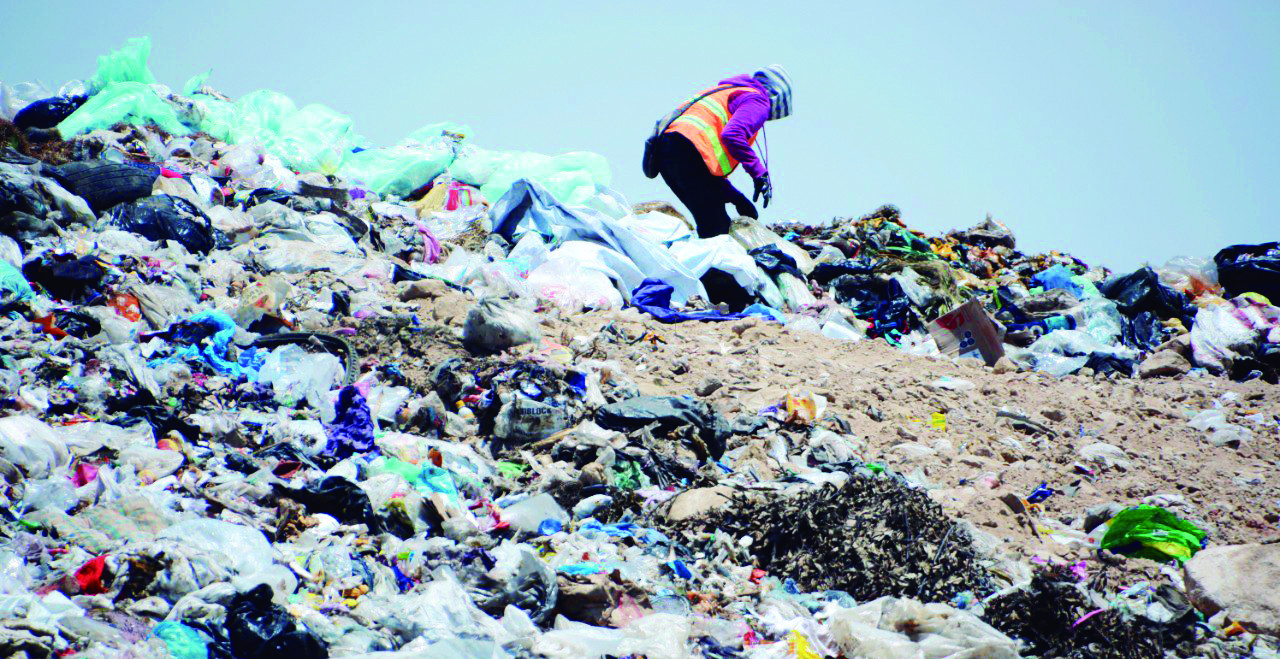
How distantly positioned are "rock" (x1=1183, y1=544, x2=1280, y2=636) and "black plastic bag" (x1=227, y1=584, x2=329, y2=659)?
8.72 feet

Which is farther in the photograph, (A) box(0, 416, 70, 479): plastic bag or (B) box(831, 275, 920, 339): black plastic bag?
(B) box(831, 275, 920, 339): black plastic bag

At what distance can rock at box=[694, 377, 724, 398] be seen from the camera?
15.3 ft

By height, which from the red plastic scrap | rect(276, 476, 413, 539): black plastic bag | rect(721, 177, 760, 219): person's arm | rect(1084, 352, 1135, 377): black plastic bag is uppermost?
rect(721, 177, 760, 219): person's arm

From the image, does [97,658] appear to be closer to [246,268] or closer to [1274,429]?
[246,268]

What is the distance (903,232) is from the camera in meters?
8.34

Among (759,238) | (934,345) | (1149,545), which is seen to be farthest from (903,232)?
(1149,545)

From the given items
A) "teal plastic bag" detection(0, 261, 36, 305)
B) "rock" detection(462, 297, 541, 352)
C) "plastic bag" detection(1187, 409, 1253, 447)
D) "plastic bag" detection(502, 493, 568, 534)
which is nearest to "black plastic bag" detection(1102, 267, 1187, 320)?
"plastic bag" detection(1187, 409, 1253, 447)

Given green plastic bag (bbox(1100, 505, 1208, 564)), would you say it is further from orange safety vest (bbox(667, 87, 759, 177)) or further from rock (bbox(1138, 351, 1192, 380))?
orange safety vest (bbox(667, 87, 759, 177))

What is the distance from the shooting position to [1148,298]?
7.23 meters

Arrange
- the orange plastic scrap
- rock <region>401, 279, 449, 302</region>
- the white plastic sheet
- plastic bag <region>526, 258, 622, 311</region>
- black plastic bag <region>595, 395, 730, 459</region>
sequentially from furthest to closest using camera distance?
the orange plastic scrap → the white plastic sheet → plastic bag <region>526, 258, 622, 311</region> → rock <region>401, 279, 449, 302</region> → black plastic bag <region>595, 395, 730, 459</region>

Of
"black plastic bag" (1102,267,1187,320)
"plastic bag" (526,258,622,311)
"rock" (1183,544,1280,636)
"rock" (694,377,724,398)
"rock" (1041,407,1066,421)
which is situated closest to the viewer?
"rock" (1183,544,1280,636)

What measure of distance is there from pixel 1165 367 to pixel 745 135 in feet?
10.7

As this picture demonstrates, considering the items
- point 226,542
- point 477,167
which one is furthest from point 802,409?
point 477,167

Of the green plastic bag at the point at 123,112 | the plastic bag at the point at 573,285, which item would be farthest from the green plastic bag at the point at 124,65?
the plastic bag at the point at 573,285
